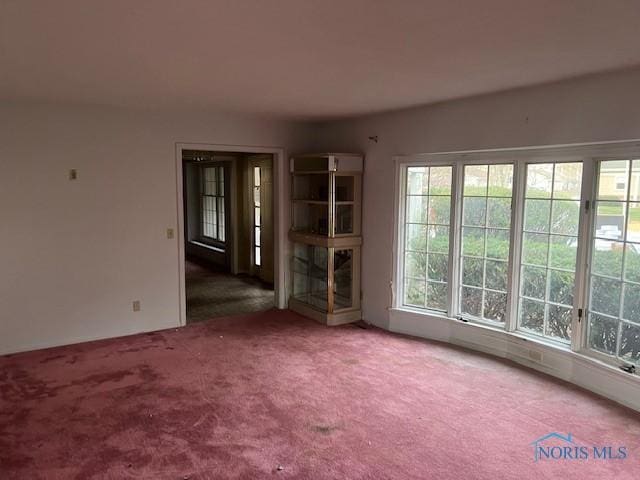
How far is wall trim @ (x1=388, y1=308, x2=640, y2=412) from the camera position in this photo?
11.6ft

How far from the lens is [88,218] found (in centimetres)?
488

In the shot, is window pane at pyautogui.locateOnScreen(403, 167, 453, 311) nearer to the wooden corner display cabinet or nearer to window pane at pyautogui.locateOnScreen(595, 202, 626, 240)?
the wooden corner display cabinet

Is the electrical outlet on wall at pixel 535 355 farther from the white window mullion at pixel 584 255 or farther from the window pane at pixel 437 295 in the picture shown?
the window pane at pixel 437 295

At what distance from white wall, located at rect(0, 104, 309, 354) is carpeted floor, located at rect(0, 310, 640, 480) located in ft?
1.32

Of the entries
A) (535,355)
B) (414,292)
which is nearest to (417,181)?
(414,292)

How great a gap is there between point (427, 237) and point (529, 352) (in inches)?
58.6

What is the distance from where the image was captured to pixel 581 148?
12.1 ft

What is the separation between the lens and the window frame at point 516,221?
369cm

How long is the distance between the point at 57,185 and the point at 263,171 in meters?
3.58

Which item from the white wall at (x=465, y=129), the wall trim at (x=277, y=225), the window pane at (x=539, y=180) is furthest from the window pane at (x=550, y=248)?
the wall trim at (x=277, y=225)

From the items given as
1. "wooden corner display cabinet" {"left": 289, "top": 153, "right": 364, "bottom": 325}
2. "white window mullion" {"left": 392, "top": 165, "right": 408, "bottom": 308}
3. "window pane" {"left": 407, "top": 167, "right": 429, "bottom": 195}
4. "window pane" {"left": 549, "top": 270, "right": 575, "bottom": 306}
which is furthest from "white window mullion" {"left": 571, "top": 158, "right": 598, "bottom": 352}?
"wooden corner display cabinet" {"left": 289, "top": 153, "right": 364, "bottom": 325}

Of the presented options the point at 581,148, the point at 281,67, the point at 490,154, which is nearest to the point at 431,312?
the point at 490,154

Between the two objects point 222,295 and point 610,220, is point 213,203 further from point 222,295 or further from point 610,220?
point 610,220

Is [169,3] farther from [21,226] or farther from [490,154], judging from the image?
[21,226]
